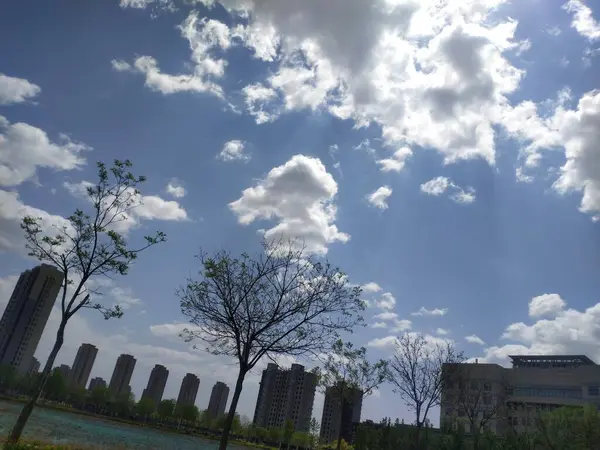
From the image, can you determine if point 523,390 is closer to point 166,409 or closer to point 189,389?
point 166,409

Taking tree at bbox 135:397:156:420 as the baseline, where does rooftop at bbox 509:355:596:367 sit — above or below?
above

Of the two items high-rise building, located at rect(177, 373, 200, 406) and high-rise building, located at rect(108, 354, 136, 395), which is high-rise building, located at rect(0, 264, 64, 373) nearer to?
high-rise building, located at rect(108, 354, 136, 395)

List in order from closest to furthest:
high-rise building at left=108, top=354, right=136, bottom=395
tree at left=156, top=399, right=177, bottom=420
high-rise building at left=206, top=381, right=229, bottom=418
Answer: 1. tree at left=156, top=399, right=177, bottom=420
2. high-rise building at left=108, top=354, right=136, bottom=395
3. high-rise building at left=206, top=381, right=229, bottom=418

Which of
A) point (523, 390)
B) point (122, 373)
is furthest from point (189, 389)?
point (523, 390)

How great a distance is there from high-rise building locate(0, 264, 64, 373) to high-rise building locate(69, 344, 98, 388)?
2605cm

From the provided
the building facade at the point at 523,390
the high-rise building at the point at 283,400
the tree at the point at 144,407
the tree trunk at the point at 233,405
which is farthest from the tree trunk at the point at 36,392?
the tree at the point at 144,407

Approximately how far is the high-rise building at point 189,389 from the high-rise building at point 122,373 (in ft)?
56.7

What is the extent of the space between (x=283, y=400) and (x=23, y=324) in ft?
221

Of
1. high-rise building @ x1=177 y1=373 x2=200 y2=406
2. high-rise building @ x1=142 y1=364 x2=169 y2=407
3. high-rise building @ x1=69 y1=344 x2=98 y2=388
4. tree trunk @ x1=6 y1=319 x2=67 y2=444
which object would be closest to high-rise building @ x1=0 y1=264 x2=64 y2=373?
high-rise building @ x1=69 y1=344 x2=98 y2=388

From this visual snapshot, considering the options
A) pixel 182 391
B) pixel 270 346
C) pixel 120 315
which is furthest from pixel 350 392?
pixel 182 391

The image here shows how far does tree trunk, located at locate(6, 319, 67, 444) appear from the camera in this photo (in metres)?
13.8

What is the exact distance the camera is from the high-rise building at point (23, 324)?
9394 cm

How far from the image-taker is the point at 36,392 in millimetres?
14836

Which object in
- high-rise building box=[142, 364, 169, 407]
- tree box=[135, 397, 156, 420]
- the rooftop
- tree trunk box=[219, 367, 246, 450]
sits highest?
the rooftop
